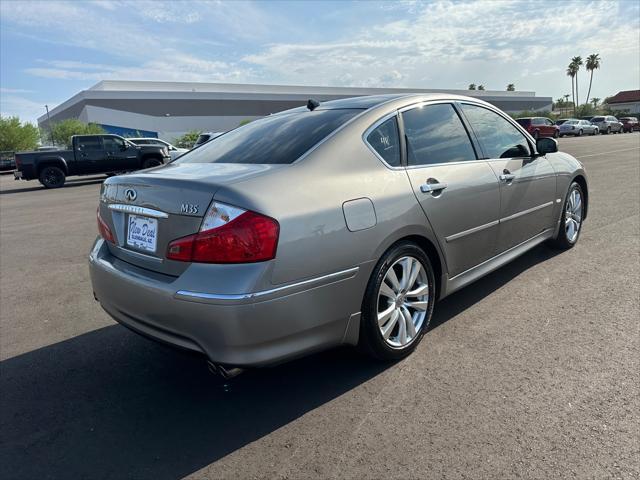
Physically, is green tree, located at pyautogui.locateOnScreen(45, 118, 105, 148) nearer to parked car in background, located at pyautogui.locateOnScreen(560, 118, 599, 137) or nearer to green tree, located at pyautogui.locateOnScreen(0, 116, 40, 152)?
green tree, located at pyautogui.locateOnScreen(0, 116, 40, 152)

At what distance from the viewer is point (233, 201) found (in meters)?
2.32

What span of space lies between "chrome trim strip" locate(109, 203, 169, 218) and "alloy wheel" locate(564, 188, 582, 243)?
4.25 m

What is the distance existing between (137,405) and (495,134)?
344 cm

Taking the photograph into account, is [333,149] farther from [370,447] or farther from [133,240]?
[370,447]

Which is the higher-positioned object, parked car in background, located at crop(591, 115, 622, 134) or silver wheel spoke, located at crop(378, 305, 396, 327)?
parked car in background, located at crop(591, 115, 622, 134)

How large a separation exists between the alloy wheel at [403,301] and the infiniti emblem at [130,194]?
1.52m

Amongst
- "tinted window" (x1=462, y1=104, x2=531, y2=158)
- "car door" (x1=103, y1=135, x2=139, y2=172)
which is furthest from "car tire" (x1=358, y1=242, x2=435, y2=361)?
"car door" (x1=103, y1=135, x2=139, y2=172)

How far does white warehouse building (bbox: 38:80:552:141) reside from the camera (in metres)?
65.1

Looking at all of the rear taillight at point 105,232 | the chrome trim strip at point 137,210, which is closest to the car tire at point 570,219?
the chrome trim strip at point 137,210

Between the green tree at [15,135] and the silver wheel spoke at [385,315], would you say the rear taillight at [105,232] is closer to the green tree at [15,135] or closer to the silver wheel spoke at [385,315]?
the silver wheel spoke at [385,315]

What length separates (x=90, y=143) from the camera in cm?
1847

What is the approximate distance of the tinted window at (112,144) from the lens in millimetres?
18656

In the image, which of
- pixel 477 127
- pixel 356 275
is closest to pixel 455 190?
→ pixel 477 127

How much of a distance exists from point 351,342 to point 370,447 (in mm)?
606
